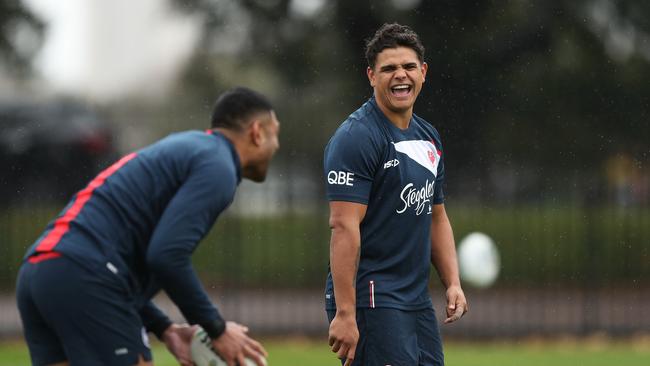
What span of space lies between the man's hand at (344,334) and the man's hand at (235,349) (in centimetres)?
63

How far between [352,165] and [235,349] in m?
1.12

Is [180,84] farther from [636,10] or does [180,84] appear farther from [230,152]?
[230,152]

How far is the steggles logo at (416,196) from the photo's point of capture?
5.52m

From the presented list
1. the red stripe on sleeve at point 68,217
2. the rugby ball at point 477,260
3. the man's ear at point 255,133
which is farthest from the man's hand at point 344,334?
the rugby ball at point 477,260

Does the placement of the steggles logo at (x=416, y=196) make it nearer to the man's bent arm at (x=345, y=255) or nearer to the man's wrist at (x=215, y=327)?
the man's bent arm at (x=345, y=255)

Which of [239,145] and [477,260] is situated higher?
[239,145]

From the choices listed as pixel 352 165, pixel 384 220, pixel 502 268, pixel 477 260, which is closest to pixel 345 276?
pixel 384 220

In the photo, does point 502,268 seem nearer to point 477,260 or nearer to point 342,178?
point 477,260

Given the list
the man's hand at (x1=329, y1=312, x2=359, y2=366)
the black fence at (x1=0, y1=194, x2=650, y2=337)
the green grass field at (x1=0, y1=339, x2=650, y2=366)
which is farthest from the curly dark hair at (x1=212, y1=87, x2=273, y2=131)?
the black fence at (x1=0, y1=194, x2=650, y2=337)

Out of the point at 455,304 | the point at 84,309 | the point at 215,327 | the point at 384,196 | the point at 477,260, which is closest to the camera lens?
the point at 84,309

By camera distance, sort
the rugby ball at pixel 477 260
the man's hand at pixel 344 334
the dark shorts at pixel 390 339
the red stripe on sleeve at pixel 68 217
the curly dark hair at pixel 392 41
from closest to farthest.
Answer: the red stripe on sleeve at pixel 68 217
the man's hand at pixel 344 334
the dark shorts at pixel 390 339
the curly dark hair at pixel 392 41
the rugby ball at pixel 477 260

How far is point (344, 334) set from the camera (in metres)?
5.27

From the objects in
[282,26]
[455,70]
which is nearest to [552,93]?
[455,70]

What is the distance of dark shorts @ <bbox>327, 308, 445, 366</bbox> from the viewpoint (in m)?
5.38
